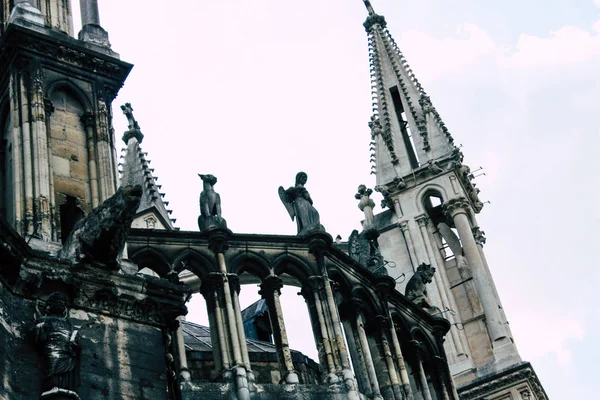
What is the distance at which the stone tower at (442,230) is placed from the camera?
36.3 meters

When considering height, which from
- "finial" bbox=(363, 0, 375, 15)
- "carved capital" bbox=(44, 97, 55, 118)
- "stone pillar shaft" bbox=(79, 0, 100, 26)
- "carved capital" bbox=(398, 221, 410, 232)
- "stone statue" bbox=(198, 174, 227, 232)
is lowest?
"carved capital" bbox=(44, 97, 55, 118)

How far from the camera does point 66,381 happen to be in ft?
48.3

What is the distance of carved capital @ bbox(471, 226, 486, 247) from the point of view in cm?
3975

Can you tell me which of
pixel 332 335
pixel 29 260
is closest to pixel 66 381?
pixel 29 260

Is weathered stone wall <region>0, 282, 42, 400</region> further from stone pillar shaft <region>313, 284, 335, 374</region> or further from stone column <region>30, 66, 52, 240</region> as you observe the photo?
stone pillar shaft <region>313, 284, 335, 374</region>

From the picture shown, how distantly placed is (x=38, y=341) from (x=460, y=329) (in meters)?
24.1

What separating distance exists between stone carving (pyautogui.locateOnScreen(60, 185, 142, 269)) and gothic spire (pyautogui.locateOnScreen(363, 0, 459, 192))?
82.6ft

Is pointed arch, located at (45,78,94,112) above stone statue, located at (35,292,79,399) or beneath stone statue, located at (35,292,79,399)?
above

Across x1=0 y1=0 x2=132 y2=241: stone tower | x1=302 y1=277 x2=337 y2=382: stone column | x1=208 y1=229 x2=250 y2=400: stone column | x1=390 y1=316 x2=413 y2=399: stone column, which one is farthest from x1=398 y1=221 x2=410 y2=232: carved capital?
x1=0 y1=0 x2=132 y2=241: stone tower

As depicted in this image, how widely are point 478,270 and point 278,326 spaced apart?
50.1 ft

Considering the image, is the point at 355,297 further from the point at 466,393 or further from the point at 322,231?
the point at 466,393

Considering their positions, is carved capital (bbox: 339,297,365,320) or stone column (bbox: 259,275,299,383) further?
carved capital (bbox: 339,297,365,320)

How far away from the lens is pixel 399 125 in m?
44.4

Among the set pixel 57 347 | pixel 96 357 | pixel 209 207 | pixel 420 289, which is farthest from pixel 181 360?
pixel 420 289
